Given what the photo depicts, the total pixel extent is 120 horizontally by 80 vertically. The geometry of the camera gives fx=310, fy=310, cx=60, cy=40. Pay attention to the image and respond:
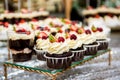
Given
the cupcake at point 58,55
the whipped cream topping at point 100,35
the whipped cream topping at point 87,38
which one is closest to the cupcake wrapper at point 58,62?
the cupcake at point 58,55

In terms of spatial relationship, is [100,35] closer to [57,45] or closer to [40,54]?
[40,54]

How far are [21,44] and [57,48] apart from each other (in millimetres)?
834

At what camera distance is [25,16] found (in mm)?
6934

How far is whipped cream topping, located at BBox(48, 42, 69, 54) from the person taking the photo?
3.35m

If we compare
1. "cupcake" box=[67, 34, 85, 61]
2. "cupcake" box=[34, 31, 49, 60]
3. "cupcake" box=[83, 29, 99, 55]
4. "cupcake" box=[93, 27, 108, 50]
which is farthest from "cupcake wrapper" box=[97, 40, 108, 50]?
"cupcake" box=[34, 31, 49, 60]

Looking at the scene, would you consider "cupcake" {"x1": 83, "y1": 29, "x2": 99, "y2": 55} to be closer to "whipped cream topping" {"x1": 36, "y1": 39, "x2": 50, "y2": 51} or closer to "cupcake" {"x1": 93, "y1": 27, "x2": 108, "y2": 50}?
"cupcake" {"x1": 93, "y1": 27, "x2": 108, "y2": 50}

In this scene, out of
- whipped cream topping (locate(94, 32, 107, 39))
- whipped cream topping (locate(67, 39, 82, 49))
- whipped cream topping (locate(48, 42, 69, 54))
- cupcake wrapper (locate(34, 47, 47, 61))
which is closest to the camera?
whipped cream topping (locate(48, 42, 69, 54))

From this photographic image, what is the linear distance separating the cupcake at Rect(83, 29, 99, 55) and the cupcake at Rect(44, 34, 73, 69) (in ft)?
2.27

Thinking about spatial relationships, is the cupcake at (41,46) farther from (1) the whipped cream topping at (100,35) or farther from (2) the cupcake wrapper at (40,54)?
(1) the whipped cream topping at (100,35)

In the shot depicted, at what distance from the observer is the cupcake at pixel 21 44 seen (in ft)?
13.1

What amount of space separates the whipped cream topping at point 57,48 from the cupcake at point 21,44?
0.71 meters

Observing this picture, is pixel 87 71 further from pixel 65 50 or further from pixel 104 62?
pixel 65 50

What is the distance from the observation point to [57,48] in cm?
335

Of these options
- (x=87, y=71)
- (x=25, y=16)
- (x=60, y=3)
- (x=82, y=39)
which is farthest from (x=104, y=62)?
(x=60, y=3)
